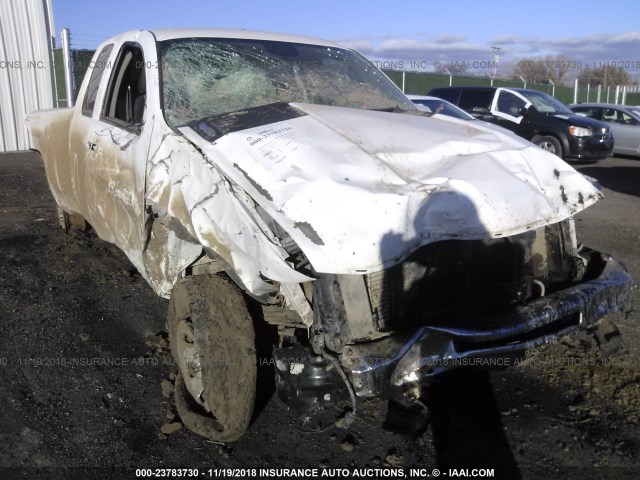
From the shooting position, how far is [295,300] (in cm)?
262

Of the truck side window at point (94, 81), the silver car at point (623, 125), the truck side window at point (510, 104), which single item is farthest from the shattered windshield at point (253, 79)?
the silver car at point (623, 125)

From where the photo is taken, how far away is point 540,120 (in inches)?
494

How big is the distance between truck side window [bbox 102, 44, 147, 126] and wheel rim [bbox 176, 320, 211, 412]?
162 cm

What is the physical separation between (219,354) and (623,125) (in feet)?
46.6

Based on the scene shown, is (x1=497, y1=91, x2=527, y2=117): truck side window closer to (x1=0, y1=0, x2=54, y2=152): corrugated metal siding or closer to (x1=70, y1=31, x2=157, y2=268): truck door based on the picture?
(x1=0, y1=0, x2=54, y2=152): corrugated metal siding

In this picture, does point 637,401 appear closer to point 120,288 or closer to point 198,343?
point 198,343

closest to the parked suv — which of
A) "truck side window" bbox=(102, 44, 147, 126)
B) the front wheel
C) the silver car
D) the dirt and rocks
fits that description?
the front wheel

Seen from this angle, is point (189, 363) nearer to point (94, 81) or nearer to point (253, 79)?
point (253, 79)

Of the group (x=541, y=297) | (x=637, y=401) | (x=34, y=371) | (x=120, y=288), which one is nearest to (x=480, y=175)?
(x=541, y=297)

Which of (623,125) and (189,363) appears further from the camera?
(623,125)

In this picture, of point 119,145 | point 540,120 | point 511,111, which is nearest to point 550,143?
point 540,120

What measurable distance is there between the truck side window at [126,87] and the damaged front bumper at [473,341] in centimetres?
248

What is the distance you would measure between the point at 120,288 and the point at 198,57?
83.3 inches

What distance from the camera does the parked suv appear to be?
1223cm
